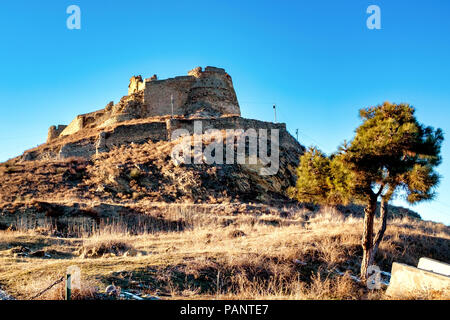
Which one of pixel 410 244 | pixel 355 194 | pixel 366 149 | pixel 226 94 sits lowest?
pixel 410 244

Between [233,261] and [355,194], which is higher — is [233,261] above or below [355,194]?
below

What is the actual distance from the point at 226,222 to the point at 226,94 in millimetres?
31694

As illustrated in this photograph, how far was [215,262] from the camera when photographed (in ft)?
28.1

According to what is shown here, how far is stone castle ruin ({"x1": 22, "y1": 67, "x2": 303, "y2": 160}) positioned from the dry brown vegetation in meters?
19.3

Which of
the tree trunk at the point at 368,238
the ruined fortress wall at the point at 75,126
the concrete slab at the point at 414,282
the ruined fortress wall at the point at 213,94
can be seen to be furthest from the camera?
the ruined fortress wall at the point at 75,126

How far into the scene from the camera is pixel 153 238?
13586mm

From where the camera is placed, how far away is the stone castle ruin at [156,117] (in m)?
33.4

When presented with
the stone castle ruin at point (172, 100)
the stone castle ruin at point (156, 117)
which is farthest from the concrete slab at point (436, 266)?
the stone castle ruin at point (172, 100)

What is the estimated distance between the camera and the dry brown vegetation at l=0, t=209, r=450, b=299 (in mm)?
6930

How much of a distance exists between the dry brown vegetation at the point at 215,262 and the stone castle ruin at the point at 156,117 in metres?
19.3

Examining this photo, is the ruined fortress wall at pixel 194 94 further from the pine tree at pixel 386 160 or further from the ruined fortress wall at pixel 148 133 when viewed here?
the pine tree at pixel 386 160

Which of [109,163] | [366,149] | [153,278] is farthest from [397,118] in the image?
[109,163]

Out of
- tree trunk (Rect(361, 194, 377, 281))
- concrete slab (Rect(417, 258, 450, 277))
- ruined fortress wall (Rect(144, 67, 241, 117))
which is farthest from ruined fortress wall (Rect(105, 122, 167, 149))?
concrete slab (Rect(417, 258, 450, 277))
